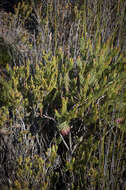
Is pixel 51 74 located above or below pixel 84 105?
above

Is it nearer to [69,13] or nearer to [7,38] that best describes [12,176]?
[69,13]

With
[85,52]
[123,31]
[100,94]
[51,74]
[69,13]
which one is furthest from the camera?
[69,13]

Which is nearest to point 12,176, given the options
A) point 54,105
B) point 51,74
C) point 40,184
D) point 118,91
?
point 40,184

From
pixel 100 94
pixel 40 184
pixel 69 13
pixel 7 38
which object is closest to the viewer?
pixel 40 184

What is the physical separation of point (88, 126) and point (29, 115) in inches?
24.8

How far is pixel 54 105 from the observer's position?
1904 millimetres

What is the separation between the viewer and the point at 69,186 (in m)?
1.37

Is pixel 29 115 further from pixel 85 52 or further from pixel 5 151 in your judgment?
pixel 85 52

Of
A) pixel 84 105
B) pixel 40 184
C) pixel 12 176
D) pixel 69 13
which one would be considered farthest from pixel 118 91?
pixel 69 13

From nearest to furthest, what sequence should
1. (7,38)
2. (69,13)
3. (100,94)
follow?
(100,94) < (69,13) < (7,38)

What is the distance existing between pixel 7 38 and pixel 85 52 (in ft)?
7.32

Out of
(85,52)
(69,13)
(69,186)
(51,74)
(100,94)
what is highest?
(69,13)

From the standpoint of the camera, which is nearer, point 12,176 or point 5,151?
point 12,176

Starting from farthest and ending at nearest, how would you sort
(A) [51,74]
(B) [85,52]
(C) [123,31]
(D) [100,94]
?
(C) [123,31]
(B) [85,52]
(A) [51,74]
(D) [100,94]
